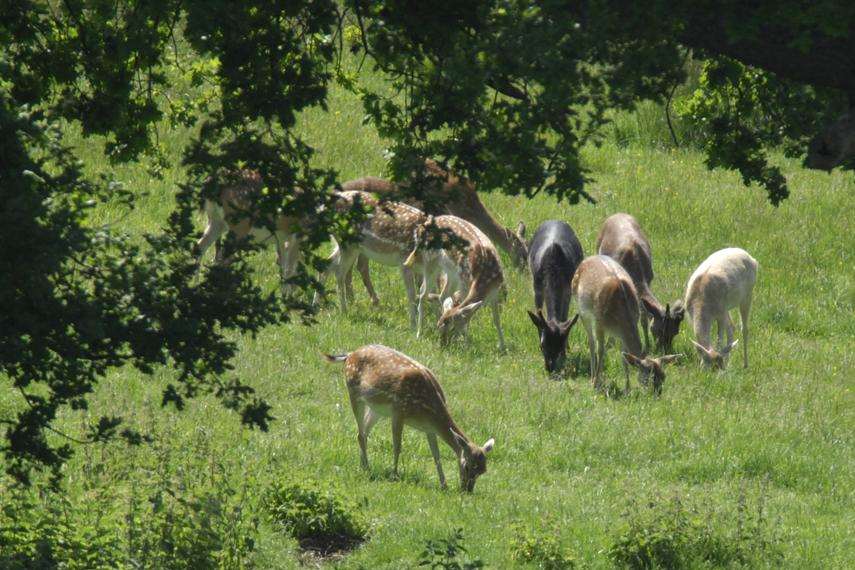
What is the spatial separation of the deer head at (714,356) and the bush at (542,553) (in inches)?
276

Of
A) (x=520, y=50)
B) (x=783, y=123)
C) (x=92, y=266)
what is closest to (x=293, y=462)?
(x=92, y=266)

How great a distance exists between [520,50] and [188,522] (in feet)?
13.6

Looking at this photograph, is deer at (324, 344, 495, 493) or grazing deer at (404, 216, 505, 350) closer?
deer at (324, 344, 495, 493)

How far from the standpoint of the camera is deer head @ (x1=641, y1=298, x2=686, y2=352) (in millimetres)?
17562

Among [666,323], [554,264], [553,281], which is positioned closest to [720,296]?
[666,323]

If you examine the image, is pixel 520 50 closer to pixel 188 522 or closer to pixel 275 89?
pixel 275 89

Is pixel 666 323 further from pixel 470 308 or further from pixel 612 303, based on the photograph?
pixel 470 308

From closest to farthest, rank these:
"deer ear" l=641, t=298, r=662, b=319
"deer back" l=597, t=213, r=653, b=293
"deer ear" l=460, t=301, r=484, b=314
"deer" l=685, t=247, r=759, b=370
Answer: "deer ear" l=460, t=301, r=484, b=314
"deer" l=685, t=247, r=759, b=370
"deer ear" l=641, t=298, r=662, b=319
"deer back" l=597, t=213, r=653, b=293

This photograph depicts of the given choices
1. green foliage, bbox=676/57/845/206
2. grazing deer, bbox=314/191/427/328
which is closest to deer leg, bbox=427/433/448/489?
green foliage, bbox=676/57/845/206

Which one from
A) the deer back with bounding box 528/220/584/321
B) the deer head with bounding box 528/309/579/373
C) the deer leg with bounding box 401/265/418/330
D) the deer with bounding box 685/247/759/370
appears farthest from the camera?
the deer leg with bounding box 401/265/418/330

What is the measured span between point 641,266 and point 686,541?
9222 millimetres

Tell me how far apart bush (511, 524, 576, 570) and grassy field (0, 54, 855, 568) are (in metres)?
0.13

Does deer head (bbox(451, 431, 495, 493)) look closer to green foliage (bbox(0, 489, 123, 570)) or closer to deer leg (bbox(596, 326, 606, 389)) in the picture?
green foliage (bbox(0, 489, 123, 570))

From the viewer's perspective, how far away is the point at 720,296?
1773cm
